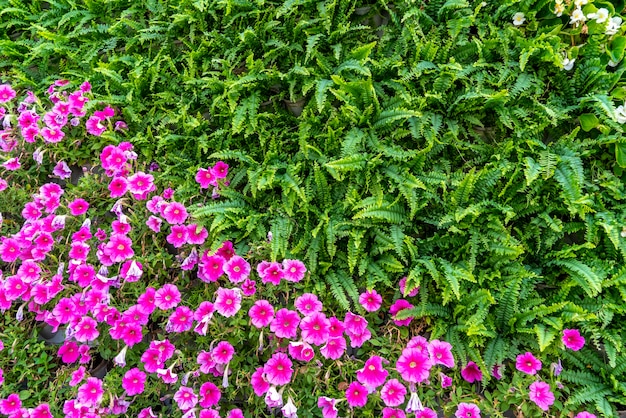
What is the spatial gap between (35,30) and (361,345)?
4128 millimetres

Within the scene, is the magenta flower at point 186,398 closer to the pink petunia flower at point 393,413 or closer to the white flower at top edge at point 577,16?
the pink petunia flower at point 393,413

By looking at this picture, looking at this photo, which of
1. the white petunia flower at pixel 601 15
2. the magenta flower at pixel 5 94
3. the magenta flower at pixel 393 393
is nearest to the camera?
the magenta flower at pixel 393 393

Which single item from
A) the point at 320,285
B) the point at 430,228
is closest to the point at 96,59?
the point at 320,285

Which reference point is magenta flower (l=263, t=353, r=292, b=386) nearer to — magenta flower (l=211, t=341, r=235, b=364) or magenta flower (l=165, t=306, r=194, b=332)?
magenta flower (l=211, t=341, r=235, b=364)

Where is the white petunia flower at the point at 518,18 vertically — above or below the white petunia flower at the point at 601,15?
below

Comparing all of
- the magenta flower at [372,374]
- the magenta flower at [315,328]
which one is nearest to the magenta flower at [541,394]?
the magenta flower at [372,374]

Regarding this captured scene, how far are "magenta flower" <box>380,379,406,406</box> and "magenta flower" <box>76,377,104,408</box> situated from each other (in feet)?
5.68

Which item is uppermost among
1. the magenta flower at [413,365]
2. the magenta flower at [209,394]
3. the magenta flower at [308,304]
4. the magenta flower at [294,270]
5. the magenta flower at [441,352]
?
the magenta flower at [294,270]

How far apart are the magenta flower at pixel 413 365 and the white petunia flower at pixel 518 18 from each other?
261 cm

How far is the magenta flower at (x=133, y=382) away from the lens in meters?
2.86

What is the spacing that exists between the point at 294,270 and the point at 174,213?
94 centimetres

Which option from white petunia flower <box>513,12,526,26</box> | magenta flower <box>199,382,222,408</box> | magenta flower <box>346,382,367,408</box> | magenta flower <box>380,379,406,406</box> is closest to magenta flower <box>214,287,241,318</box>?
magenta flower <box>199,382,222,408</box>

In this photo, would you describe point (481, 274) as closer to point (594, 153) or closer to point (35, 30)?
point (594, 153)

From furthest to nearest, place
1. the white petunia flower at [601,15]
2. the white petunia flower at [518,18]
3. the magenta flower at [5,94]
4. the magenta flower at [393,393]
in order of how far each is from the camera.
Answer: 1. the magenta flower at [5,94]
2. the white petunia flower at [518,18]
3. the white petunia flower at [601,15]
4. the magenta flower at [393,393]
